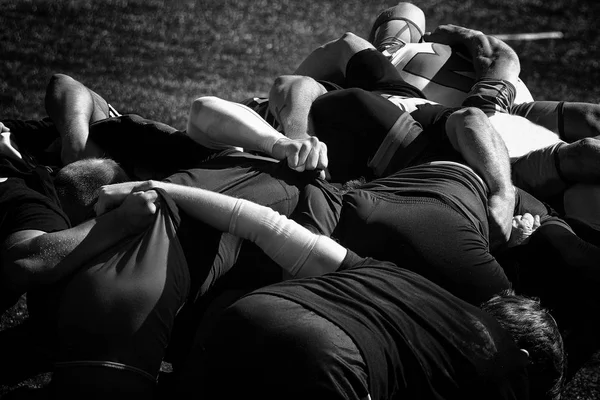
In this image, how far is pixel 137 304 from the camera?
5.53ft

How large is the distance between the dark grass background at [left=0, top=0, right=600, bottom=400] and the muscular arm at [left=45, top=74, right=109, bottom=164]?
2.48 feet

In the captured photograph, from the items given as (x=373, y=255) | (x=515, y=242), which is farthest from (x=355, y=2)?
(x=373, y=255)

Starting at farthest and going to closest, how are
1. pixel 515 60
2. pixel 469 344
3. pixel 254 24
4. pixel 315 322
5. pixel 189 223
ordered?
pixel 254 24 → pixel 515 60 → pixel 189 223 → pixel 469 344 → pixel 315 322

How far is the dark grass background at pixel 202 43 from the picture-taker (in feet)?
13.0

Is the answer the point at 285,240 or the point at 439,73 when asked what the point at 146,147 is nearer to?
the point at 285,240

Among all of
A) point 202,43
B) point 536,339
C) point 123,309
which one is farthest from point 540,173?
point 202,43

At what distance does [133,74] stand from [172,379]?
7.99 feet

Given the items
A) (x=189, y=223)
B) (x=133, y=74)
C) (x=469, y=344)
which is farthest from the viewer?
(x=133, y=74)

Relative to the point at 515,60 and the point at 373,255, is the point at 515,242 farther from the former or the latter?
the point at 515,60

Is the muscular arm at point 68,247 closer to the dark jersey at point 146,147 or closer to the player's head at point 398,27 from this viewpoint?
the dark jersey at point 146,147

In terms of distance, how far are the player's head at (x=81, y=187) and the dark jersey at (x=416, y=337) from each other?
0.89 meters

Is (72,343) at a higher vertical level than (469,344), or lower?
lower

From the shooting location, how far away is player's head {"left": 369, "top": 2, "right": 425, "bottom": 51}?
3.61 metres

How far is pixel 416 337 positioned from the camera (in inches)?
62.0
